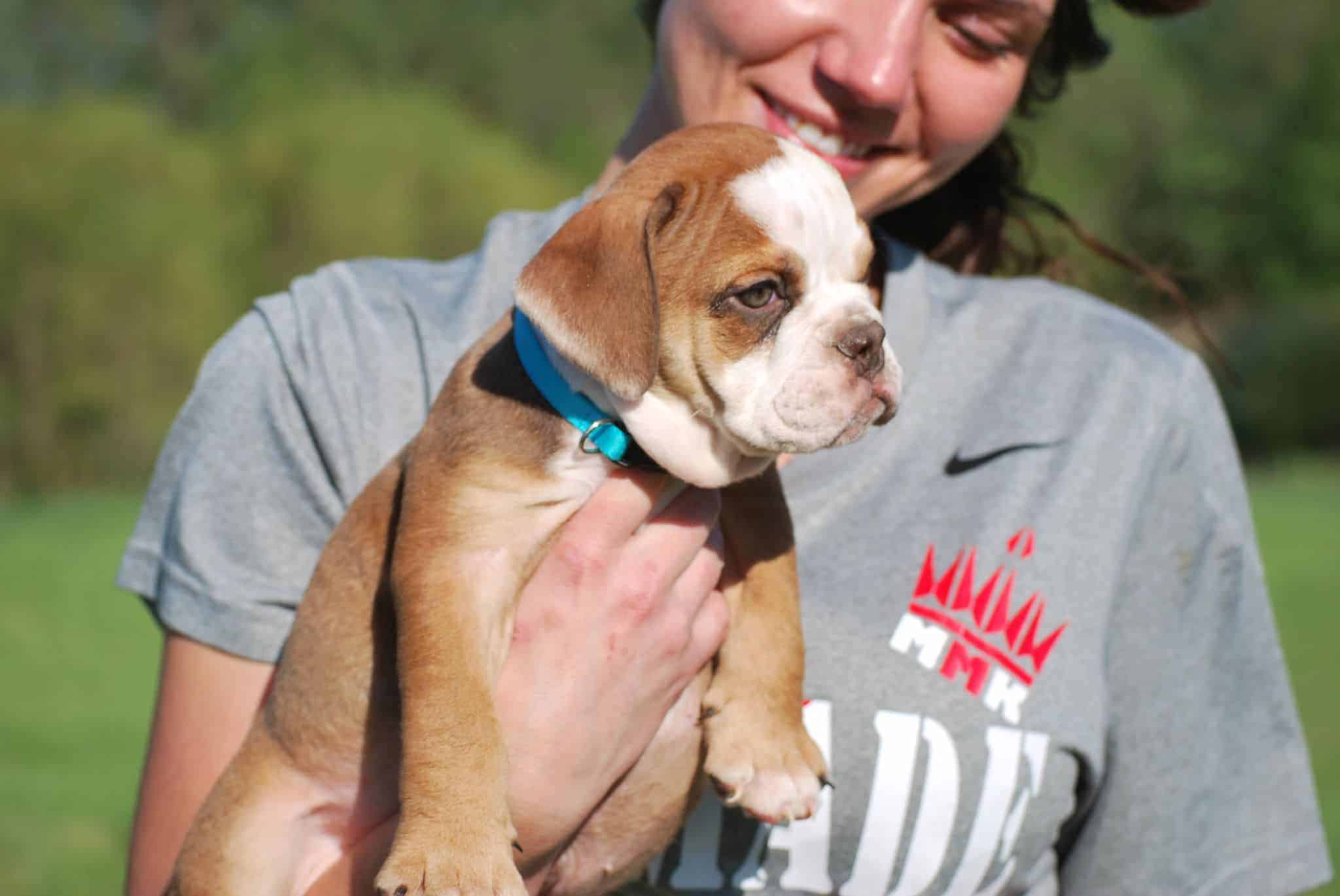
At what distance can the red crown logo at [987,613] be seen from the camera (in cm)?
321

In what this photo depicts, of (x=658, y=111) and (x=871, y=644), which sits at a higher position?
(x=658, y=111)

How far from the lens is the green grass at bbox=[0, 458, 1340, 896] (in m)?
8.70

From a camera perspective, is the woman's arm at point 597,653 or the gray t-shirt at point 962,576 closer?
the woman's arm at point 597,653

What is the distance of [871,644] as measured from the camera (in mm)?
3154

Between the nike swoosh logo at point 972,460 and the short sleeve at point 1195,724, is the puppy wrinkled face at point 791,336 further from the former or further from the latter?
the short sleeve at point 1195,724

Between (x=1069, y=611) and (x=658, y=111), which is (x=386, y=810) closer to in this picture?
(x=1069, y=611)

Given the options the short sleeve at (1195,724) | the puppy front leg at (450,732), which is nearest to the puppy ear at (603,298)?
the puppy front leg at (450,732)

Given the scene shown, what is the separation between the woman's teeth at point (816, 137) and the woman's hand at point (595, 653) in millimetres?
1009

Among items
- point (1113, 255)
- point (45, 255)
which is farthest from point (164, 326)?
point (1113, 255)

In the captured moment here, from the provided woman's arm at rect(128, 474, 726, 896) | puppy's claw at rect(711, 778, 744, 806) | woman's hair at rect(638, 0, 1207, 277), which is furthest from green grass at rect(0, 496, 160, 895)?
puppy's claw at rect(711, 778, 744, 806)

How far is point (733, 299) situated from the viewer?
276cm

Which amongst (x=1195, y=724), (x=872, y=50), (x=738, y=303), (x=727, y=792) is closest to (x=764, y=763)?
(x=727, y=792)

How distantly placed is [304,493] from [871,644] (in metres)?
1.30

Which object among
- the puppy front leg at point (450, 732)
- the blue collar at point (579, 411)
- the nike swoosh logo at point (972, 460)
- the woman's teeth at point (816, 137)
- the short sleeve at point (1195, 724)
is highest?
the woman's teeth at point (816, 137)
